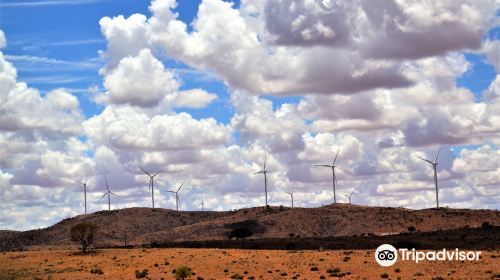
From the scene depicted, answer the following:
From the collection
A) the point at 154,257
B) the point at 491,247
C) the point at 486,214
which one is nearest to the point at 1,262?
the point at 154,257

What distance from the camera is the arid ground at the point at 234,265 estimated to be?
87.9 m

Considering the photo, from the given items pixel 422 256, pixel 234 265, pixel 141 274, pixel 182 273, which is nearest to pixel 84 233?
pixel 141 274

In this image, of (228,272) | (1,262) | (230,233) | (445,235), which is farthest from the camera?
(230,233)

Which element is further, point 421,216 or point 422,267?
point 421,216

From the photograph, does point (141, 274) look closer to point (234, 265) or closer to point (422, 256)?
point (234, 265)

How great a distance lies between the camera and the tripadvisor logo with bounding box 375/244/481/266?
3814 inches

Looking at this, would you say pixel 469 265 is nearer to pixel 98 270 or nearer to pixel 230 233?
pixel 98 270

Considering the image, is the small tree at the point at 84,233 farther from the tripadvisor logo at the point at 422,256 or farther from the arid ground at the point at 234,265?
the tripadvisor logo at the point at 422,256

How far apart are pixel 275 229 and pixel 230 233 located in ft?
38.9

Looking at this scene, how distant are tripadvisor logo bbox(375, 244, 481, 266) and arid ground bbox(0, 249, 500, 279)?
1.35m

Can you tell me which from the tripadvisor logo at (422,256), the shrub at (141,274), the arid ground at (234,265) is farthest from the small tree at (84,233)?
the tripadvisor logo at (422,256)

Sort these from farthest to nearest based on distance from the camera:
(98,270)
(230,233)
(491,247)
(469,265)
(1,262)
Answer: (230,233) < (1,262) < (491,247) < (98,270) < (469,265)

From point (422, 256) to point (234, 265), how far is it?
26.7 meters

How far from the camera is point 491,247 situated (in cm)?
11575
